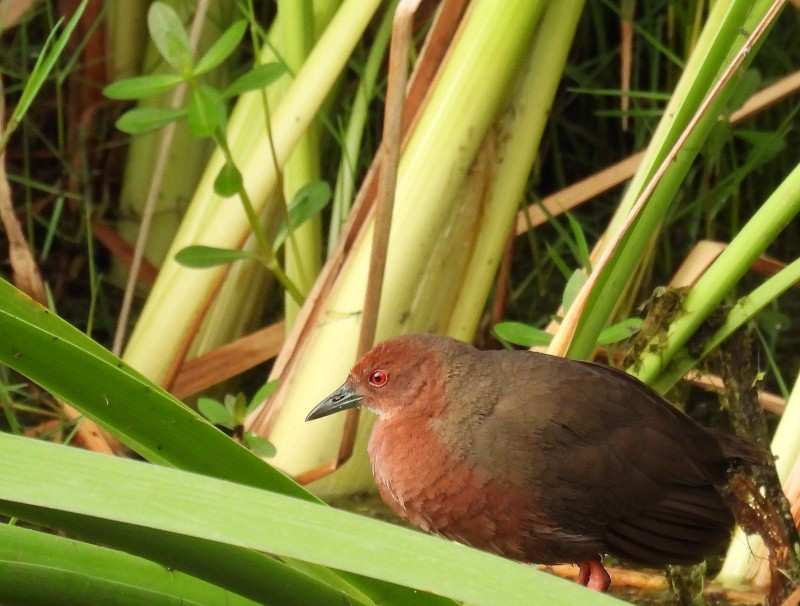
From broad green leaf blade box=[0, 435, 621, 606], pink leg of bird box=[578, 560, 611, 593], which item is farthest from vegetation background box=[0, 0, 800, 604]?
pink leg of bird box=[578, 560, 611, 593]

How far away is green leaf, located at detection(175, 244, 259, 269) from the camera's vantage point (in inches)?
86.0

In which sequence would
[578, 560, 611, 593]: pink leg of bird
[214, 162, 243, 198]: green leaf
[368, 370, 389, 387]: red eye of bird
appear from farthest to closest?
[214, 162, 243, 198]: green leaf → [368, 370, 389, 387]: red eye of bird → [578, 560, 611, 593]: pink leg of bird

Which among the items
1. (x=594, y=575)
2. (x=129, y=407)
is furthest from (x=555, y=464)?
(x=129, y=407)

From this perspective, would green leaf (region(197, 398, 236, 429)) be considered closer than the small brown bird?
No

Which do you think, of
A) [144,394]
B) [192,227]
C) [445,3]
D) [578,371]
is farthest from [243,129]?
[144,394]

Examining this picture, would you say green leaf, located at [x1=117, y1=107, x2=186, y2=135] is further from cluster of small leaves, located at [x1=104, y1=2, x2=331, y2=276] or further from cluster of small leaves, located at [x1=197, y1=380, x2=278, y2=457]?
cluster of small leaves, located at [x1=197, y1=380, x2=278, y2=457]

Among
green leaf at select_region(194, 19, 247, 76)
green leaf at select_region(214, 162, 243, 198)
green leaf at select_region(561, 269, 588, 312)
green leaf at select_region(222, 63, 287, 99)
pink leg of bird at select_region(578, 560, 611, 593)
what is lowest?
pink leg of bird at select_region(578, 560, 611, 593)

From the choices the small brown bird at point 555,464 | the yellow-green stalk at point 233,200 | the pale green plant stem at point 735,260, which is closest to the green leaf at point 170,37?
the yellow-green stalk at point 233,200

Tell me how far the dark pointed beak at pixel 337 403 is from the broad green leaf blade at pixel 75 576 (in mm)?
833

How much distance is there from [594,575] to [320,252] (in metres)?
0.99

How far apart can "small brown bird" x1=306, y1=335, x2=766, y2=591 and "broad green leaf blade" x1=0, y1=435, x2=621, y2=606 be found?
87 cm

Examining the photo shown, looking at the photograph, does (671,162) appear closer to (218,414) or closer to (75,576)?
(218,414)

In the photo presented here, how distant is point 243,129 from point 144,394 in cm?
153

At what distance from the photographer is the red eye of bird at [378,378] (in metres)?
2.02
